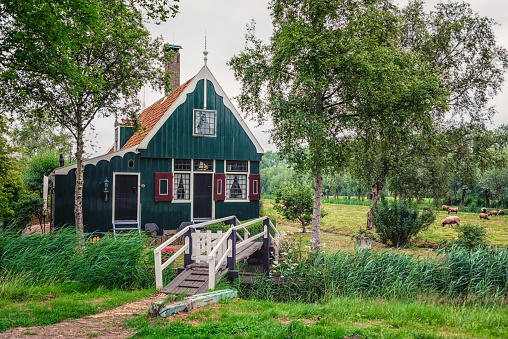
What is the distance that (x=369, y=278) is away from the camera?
860 centimetres

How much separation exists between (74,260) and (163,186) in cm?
799

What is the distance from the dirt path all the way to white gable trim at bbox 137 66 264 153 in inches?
415

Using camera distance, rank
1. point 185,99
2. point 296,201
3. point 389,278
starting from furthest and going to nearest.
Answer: point 296,201
point 185,99
point 389,278

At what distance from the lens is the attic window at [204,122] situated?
16.8m

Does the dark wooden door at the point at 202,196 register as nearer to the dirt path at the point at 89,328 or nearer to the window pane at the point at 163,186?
the window pane at the point at 163,186

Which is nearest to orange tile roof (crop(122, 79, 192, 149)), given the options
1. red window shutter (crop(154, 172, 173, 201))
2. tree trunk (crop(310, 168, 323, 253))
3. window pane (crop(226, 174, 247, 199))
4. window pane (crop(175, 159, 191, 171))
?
window pane (crop(175, 159, 191, 171))

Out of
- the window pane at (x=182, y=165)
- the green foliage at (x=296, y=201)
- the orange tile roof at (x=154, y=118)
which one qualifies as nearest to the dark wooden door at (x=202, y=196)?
the window pane at (x=182, y=165)

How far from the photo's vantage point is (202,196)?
17016 millimetres

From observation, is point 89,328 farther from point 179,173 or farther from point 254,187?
point 254,187

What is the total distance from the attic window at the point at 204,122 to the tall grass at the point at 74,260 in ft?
28.0

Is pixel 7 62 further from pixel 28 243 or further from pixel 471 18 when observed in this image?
pixel 471 18

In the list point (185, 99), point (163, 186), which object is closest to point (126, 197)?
point (163, 186)

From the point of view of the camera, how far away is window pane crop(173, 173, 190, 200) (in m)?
16.7

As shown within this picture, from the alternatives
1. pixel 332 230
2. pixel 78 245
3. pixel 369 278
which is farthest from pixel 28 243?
pixel 332 230
